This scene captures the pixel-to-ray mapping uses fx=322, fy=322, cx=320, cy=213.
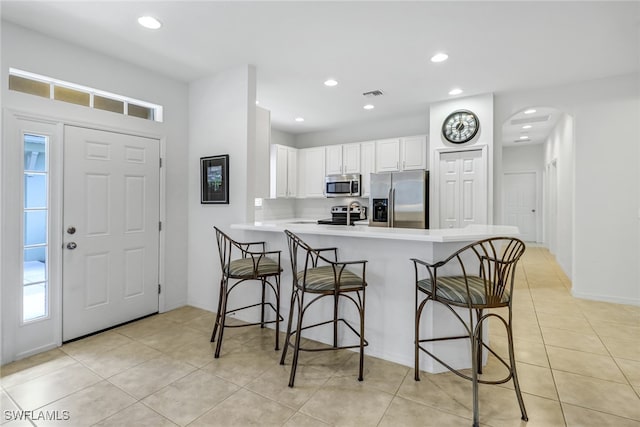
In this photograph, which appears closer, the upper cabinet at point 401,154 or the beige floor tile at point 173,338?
the beige floor tile at point 173,338

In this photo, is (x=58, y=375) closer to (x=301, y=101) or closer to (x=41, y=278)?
(x=41, y=278)

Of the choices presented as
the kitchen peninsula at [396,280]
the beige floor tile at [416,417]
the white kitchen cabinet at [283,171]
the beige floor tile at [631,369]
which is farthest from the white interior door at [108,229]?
the beige floor tile at [631,369]

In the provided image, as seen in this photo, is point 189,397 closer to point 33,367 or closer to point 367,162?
point 33,367

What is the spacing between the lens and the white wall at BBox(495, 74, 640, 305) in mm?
3746

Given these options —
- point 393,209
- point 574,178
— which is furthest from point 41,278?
point 574,178

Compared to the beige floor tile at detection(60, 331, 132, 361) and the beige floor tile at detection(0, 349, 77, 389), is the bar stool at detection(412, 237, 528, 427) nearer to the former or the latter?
the beige floor tile at detection(60, 331, 132, 361)

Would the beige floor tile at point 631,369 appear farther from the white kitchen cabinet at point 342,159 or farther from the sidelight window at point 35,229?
the sidelight window at point 35,229

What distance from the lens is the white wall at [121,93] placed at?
2.53m

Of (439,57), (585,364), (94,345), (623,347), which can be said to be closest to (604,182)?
(623,347)

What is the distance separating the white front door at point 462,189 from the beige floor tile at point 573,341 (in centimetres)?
157

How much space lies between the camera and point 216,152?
3541 mm

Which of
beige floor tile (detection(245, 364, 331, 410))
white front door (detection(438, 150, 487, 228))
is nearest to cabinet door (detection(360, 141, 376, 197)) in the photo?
white front door (detection(438, 150, 487, 228))

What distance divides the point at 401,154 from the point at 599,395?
3755 mm

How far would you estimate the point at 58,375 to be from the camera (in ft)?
7.50
